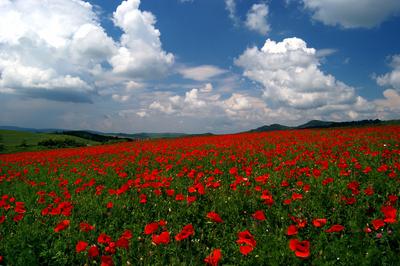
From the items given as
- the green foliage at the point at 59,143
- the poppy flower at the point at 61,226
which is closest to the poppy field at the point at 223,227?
the poppy flower at the point at 61,226

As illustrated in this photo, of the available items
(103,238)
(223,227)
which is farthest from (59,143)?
(103,238)

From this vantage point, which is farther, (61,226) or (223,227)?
(223,227)

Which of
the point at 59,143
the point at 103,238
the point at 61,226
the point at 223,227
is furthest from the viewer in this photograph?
the point at 59,143

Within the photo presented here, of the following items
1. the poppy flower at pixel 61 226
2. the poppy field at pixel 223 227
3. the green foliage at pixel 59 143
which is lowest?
the green foliage at pixel 59 143

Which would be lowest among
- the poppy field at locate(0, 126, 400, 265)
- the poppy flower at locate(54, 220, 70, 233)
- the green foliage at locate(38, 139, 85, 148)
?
the green foliage at locate(38, 139, 85, 148)

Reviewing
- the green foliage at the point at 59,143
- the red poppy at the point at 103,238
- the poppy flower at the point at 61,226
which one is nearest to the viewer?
the red poppy at the point at 103,238

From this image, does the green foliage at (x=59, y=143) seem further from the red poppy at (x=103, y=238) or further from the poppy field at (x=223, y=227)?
the red poppy at (x=103, y=238)

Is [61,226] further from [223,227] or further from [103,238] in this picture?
[223,227]

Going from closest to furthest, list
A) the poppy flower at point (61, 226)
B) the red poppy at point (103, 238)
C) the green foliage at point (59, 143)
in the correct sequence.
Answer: the red poppy at point (103, 238)
the poppy flower at point (61, 226)
the green foliage at point (59, 143)

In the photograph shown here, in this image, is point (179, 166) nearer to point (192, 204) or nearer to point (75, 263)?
point (192, 204)

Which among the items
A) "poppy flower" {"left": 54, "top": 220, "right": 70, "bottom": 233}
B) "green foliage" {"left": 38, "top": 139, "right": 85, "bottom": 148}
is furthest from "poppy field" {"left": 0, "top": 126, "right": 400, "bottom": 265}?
"green foliage" {"left": 38, "top": 139, "right": 85, "bottom": 148}

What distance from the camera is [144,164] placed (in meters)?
11.1

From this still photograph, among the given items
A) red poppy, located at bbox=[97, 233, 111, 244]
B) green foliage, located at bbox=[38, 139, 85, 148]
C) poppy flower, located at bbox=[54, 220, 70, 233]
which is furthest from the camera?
green foliage, located at bbox=[38, 139, 85, 148]

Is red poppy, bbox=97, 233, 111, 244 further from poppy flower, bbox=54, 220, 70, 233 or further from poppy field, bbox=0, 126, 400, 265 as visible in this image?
poppy flower, bbox=54, 220, 70, 233
